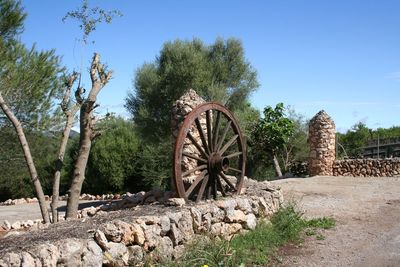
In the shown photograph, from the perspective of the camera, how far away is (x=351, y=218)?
10180 millimetres

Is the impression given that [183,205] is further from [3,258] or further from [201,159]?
[3,258]

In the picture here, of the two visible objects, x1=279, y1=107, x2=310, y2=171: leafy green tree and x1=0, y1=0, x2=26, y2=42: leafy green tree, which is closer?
x1=0, y1=0, x2=26, y2=42: leafy green tree

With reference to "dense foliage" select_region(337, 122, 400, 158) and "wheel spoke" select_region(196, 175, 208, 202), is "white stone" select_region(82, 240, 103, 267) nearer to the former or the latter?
"wheel spoke" select_region(196, 175, 208, 202)

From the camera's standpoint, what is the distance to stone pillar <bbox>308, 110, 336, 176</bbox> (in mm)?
17641

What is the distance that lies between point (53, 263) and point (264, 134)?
580 inches

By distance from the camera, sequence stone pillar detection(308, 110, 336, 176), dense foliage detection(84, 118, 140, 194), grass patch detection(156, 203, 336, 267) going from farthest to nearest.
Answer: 1. dense foliage detection(84, 118, 140, 194)
2. stone pillar detection(308, 110, 336, 176)
3. grass patch detection(156, 203, 336, 267)

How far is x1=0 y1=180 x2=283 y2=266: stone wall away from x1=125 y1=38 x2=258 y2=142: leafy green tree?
11306 millimetres

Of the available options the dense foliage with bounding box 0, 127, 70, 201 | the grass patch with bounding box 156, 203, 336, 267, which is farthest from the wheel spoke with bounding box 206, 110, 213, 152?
the dense foliage with bounding box 0, 127, 70, 201

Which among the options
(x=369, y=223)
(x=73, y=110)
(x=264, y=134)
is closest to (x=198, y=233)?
(x=73, y=110)

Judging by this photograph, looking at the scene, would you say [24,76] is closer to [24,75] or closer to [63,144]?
[24,75]

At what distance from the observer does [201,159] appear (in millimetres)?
8477

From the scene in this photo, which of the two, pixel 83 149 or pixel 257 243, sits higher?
pixel 83 149

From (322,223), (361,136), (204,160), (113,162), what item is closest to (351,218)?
(322,223)

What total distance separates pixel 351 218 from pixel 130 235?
6287 mm
